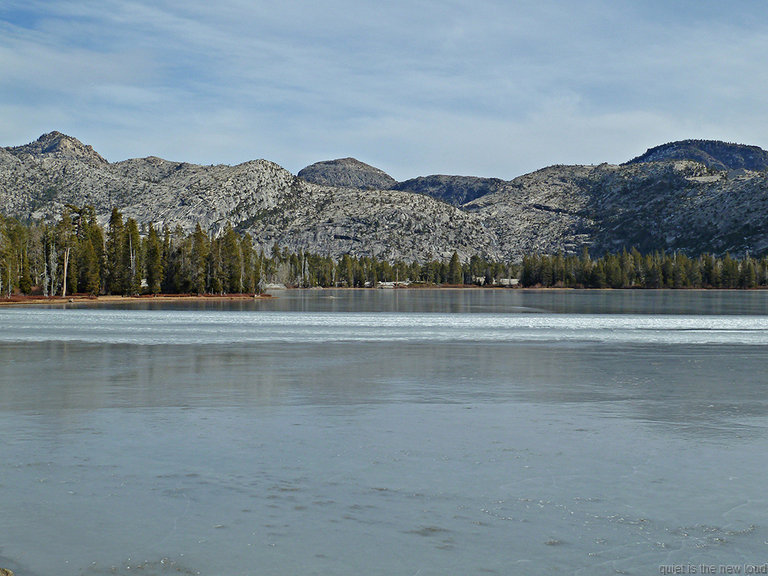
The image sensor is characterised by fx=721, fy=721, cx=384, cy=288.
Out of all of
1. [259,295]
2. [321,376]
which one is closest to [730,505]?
[321,376]

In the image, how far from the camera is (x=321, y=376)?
2520 centimetres

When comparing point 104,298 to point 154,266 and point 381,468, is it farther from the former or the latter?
point 381,468

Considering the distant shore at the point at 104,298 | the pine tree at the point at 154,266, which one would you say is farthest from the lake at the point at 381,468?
the pine tree at the point at 154,266

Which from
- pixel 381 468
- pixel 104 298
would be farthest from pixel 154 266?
pixel 381 468

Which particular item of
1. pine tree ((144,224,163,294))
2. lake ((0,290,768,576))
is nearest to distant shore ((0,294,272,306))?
pine tree ((144,224,163,294))

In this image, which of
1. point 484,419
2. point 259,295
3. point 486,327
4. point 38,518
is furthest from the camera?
point 259,295

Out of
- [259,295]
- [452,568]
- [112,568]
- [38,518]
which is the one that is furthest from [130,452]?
[259,295]

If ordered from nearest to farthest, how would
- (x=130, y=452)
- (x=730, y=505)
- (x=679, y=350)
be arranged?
(x=730, y=505) < (x=130, y=452) < (x=679, y=350)

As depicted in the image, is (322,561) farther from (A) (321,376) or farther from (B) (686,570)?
(A) (321,376)

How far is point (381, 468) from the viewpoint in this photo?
12789 millimetres

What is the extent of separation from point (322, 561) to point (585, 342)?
107 feet

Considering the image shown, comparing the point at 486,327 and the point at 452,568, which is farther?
the point at 486,327

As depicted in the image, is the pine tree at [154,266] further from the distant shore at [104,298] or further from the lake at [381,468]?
the lake at [381,468]

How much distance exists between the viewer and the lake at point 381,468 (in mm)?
8891
